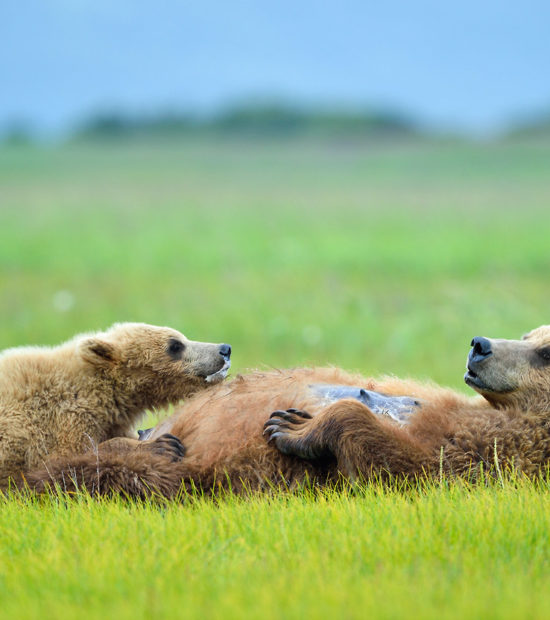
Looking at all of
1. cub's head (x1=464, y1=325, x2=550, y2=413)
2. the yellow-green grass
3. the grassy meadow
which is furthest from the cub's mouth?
cub's head (x1=464, y1=325, x2=550, y2=413)

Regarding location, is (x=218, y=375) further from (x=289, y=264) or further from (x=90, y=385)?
(x=289, y=264)

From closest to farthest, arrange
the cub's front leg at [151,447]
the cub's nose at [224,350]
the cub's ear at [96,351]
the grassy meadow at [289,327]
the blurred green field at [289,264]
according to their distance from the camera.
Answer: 1. the grassy meadow at [289,327]
2. the cub's front leg at [151,447]
3. the cub's ear at [96,351]
4. the cub's nose at [224,350]
5. the blurred green field at [289,264]

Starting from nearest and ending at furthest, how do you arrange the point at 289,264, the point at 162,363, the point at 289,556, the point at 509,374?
the point at 289,556 → the point at 509,374 → the point at 162,363 → the point at 289,264

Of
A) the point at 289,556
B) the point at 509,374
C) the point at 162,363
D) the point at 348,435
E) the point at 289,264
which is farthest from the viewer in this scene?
the point at 289,264

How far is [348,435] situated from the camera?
4.91 meters

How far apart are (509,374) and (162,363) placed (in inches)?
91.4

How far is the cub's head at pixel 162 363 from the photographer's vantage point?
6250 millimetres

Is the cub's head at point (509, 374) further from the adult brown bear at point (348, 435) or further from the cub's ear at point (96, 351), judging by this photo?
the cub's ear at point (96, 351)

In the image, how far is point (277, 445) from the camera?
5.14 metres

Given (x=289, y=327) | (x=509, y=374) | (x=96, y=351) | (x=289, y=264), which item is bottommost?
(x=289, y=327)

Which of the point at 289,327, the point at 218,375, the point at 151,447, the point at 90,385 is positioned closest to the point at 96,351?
the point at 90,385

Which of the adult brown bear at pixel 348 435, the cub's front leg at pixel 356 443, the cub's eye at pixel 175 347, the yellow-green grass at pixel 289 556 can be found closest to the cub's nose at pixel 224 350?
the cub's eye at pixel 175 347

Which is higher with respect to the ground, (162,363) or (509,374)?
(162,363)

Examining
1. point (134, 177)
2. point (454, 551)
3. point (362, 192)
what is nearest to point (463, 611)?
point (454, 551)
